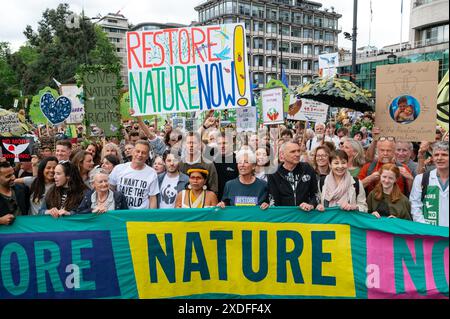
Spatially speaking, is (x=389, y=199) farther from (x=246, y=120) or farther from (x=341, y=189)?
(x=246, y=120)

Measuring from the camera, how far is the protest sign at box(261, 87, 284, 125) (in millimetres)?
8742

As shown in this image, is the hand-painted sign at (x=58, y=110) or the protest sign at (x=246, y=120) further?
the hand-painted sign at (x=58, y=110)

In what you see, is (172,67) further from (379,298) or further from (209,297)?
(379,298)

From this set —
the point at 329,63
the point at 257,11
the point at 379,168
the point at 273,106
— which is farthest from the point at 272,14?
the point at 379,168

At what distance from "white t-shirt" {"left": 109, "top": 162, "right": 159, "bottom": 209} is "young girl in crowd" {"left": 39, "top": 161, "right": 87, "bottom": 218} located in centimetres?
44

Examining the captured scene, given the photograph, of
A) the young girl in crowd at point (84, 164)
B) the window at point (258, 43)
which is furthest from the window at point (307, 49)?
the young girl in crowd at point (84, 164)

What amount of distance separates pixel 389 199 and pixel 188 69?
299 cm

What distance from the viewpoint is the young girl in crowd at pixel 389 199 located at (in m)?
3.81

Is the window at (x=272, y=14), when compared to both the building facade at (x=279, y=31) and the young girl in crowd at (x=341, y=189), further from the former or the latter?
the young girl in crowd at (x=341, y=189)

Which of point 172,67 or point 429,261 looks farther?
point 172,67

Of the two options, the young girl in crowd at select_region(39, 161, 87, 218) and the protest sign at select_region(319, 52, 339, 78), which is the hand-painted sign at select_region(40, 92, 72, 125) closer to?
the young girl in crowd at select_region(39, 161, 87, 218)
